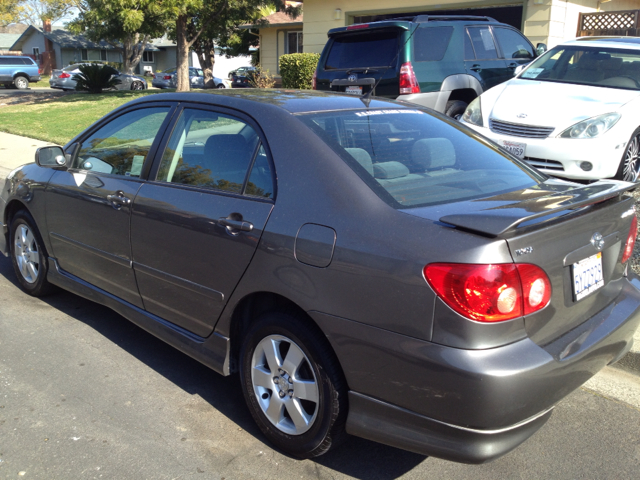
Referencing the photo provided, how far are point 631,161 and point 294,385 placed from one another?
5444 mm

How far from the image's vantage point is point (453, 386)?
2.23m

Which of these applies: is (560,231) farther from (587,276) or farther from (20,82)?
(20,82)

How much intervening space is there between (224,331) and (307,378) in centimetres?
56

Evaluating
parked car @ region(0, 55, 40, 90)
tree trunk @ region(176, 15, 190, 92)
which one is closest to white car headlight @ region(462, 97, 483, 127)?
tree trunk @ region(176, 15, 190, 92)

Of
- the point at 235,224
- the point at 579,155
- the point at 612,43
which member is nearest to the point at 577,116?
the point at 579,155

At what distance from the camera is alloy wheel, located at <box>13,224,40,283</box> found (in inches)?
186

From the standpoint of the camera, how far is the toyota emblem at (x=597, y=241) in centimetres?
262

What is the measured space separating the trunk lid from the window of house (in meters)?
25.6

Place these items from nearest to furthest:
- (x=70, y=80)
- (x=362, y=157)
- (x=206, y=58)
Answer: (x=362, y=157)
(x=70, y=80)
(x=206, y=58)

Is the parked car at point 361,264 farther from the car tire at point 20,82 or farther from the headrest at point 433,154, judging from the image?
the car tire at point 20,82

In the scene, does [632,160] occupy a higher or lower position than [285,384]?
higher

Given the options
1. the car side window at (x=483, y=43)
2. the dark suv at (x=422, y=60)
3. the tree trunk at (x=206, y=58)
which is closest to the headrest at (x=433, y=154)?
the dark suv at (x=422, y=60)

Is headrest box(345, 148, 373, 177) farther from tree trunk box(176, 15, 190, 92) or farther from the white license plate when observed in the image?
tree trunk box(176, 15, 190, 92)

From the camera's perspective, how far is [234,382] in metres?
3.68
